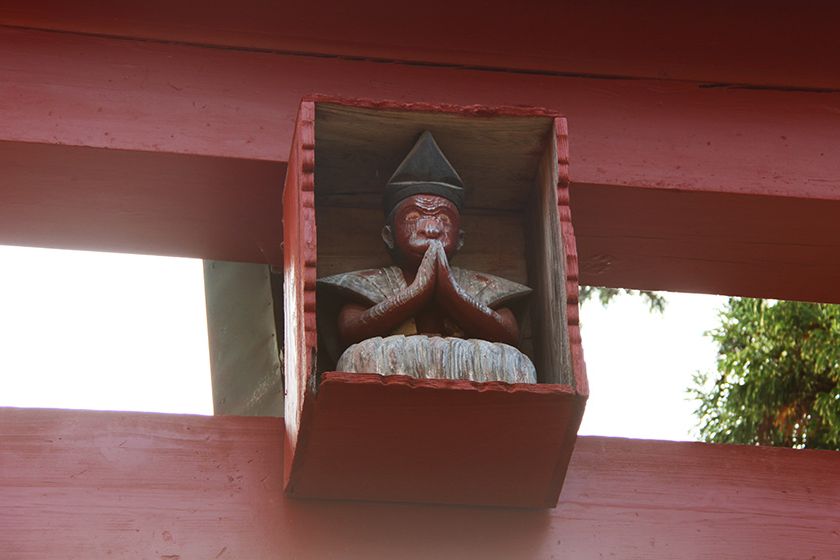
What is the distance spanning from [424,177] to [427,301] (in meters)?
0.28

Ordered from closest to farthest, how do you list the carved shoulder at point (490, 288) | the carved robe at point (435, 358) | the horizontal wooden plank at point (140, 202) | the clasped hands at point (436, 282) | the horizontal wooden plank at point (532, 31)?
1. the carved robe at point (435, 358)
2. the clasped hands at point (436, 282)
3. the carved shoulder at point (490, 288)
4. the horizontal wooden plank at point (140, 202)
5. the horizontal wooden plank at point (532, 31)

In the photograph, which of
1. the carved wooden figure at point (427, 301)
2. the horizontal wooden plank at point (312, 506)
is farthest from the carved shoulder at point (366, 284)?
the horizontal wooden plank at point (312, 506)

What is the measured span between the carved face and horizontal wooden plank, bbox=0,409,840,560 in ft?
1.37

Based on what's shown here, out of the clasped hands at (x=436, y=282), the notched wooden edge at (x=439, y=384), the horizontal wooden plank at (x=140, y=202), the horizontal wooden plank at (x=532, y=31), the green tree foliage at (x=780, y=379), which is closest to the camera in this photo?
the notched wooden edge at (x=439, y=384)

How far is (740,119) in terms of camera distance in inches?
127

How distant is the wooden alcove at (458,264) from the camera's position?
8.04 feet

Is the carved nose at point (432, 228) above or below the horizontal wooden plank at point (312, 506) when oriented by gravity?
above

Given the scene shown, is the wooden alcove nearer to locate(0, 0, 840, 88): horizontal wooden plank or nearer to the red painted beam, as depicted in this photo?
the red painted beam

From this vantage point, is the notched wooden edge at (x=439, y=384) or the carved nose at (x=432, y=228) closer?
the notched wooden edge at (x=439, y=384)

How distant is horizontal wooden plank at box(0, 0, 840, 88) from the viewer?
10.3 ft

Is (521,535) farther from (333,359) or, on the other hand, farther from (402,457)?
(333,359)

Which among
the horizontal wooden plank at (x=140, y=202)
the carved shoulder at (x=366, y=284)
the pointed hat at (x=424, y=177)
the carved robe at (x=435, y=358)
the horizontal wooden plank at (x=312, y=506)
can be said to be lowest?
the horizontal wooden plank at (x=312, y=506)

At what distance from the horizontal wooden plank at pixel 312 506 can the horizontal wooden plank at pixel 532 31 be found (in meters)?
0.87

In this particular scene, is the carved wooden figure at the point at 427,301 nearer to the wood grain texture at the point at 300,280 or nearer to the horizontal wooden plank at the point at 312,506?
the wood grain texture at the point at 300,280
